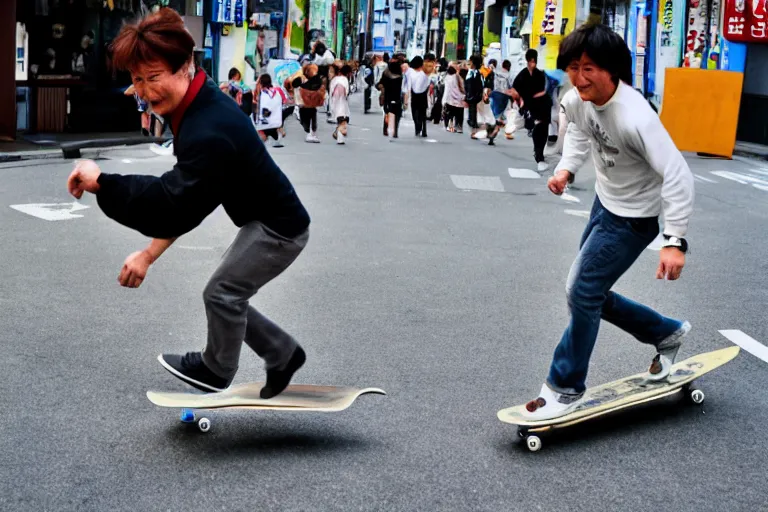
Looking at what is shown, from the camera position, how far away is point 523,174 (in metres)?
17.8

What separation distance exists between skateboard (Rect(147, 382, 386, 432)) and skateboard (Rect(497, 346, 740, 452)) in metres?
0.61

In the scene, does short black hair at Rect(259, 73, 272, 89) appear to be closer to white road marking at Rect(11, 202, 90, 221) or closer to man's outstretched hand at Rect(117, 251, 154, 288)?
white road marking at Rect(11, 202, 90, 221)

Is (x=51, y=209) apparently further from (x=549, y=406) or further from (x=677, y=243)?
(x=677, y=243)

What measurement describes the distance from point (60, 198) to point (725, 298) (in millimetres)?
7478

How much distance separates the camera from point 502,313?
747 centimetres

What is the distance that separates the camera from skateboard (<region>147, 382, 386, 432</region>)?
4562mm

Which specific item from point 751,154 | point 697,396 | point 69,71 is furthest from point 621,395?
point 69,71

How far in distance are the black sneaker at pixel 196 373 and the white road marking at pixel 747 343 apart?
10.7ft

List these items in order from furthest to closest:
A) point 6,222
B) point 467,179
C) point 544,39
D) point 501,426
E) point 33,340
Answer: point 544,39
point 467,179
point 6,222
point 33,340
point 501,426

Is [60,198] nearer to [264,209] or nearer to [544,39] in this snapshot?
[264,209]

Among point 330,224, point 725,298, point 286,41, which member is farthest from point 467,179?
point 286,41

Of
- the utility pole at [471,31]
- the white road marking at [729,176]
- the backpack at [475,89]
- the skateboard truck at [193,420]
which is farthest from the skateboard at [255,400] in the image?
the utility pole at [471,31]

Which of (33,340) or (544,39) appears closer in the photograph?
(33,340)

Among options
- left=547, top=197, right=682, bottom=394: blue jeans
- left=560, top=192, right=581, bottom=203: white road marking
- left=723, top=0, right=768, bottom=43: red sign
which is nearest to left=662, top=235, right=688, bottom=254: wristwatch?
left=547, top=197, right=682, bottom=394: blue jeans
